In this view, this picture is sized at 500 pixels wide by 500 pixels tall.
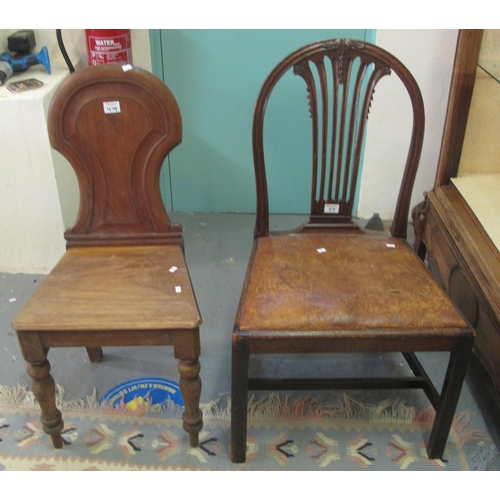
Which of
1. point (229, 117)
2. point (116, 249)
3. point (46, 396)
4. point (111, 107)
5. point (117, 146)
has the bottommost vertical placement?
point (46, 396)

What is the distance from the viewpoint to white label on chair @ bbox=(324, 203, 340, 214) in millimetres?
1537

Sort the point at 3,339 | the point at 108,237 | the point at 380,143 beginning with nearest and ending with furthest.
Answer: the point at 108,237, the point at 3,339, the point at 380,143

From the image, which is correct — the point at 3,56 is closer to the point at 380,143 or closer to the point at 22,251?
the point at 22,251

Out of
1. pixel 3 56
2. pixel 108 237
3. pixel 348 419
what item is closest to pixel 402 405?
pixel 348 419

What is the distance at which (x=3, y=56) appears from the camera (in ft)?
6.28

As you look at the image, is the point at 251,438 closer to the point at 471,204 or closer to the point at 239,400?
the point at 239,400

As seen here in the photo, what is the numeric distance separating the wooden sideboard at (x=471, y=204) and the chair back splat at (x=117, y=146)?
2.81ft

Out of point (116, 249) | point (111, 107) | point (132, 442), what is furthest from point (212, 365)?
point (111, 107)

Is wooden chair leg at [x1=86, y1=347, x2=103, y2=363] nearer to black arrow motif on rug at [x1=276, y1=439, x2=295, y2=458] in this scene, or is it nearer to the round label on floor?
the round label on floor

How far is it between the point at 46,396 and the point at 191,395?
361mm

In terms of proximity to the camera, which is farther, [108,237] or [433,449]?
[108,237]

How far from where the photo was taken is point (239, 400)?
127cm

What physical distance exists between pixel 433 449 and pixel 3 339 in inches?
55.4

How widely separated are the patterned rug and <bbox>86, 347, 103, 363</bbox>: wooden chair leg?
0.15 meters
